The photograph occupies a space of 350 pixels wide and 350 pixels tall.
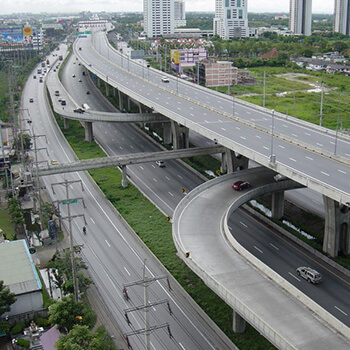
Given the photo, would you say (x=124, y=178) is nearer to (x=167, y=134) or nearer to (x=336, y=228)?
(x=167, y=134)

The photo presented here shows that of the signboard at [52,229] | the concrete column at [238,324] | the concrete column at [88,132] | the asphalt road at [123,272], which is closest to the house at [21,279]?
the asphalt road at [123,272]

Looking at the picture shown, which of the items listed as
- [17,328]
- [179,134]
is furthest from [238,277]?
[179,134]

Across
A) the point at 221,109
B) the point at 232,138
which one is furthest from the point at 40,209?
the point at 221,109

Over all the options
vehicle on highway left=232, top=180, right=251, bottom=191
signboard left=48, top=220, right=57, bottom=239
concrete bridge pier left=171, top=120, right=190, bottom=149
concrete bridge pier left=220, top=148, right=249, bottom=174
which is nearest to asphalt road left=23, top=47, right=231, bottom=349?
signboard left=48, top=220, right=57, bottom=239

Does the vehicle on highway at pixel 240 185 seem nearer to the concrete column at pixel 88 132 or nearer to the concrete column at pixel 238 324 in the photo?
the concrete column at pixel 238 324

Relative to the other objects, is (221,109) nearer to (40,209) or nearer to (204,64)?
(40,209)
